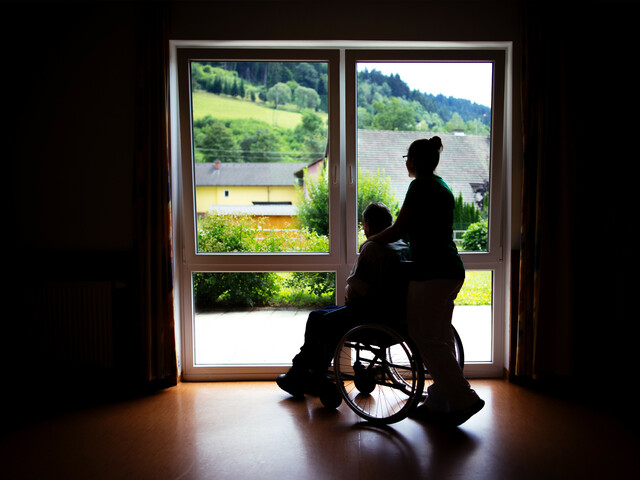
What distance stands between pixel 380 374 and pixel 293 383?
0.58m

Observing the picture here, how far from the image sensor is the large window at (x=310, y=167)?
121 inches

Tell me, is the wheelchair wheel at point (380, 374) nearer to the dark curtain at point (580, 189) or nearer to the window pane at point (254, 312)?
the window pane at point (254, 312)

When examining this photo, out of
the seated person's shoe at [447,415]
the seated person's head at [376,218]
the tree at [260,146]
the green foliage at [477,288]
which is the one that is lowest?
the seated person's shoe at [447,415]

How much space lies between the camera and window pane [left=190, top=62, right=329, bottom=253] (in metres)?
3.08

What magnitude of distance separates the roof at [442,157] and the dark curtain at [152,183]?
1265mm

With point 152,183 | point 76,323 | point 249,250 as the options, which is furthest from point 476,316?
point 76,323

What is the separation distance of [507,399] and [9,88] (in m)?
3.62

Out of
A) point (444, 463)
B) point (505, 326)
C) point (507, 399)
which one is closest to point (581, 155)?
point (505, 326)

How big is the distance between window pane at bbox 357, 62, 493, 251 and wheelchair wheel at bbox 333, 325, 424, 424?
0.95 m

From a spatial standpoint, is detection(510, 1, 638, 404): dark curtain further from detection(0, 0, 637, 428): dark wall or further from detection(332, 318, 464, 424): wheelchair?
detection(332, 318, 464, 424): wheelchair

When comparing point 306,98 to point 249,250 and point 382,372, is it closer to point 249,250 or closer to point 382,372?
point 249,250

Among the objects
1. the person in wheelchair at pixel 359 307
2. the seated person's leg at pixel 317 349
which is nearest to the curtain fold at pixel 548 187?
the person in wheelchair at pixel 359 307

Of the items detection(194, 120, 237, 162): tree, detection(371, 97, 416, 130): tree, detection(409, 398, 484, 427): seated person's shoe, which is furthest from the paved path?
detection(371, 97, 416, 130): tree

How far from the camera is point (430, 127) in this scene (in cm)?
310
